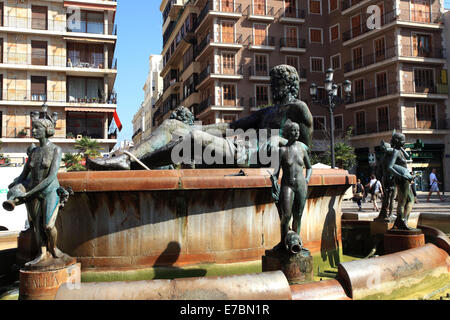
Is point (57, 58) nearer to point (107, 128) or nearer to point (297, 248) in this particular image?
point (107, 128)

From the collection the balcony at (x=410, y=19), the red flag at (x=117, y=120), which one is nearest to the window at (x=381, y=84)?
the balcony at (x=410, y=19)

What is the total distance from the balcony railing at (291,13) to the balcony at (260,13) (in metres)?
0.93

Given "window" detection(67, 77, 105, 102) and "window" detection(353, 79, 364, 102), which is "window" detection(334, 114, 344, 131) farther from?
"window" detection(67, 77, 105, 102)

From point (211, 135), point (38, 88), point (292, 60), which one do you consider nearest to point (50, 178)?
point (211, 135)

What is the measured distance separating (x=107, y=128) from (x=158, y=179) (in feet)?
114

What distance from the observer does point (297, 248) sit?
3.56m

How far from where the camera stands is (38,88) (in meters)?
35.3

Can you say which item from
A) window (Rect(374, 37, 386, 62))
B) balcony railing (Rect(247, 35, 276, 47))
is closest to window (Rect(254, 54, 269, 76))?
balcony railing (Rect(247, 35, 276, 47))

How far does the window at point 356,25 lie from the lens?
37.2m

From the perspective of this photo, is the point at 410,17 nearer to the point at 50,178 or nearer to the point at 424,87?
the point at 424,87

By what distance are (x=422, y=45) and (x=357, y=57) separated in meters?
5.82

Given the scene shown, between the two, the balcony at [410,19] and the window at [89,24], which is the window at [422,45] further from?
the window at [89,24]

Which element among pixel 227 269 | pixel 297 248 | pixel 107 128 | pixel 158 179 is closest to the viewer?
pixel 297 248
